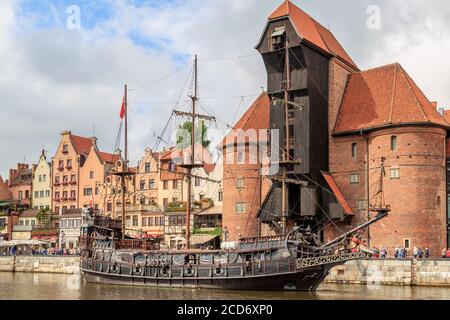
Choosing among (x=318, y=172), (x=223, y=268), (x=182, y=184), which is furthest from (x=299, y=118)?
(x=182, y=184)

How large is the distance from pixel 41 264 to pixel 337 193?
102 feet

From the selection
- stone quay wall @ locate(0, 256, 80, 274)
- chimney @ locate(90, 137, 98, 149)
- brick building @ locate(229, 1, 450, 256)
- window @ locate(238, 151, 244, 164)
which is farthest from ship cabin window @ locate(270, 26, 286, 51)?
chimney @ locate(90, 137, 98, 149)

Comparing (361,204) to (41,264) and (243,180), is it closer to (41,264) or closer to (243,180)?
(243,180)

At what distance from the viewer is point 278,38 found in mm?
59906

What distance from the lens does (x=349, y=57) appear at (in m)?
68.9

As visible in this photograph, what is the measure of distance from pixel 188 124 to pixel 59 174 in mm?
19204

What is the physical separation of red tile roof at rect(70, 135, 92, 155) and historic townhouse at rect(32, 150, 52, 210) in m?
5.54

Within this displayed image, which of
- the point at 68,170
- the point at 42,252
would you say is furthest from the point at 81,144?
the point at 42,252

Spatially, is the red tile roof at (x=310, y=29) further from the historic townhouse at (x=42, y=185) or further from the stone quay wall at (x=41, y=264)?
the historic townhouse at (x=42, y=185)

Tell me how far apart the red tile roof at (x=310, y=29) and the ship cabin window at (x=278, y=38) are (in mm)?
1115

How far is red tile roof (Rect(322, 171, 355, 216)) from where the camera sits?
57.1 metres

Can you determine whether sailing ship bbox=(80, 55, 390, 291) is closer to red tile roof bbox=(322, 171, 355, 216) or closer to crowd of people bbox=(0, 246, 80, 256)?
red tile roof bbox=(322, 171, 355, 216)

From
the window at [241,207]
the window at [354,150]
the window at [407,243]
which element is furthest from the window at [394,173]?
the window at [241,207]
